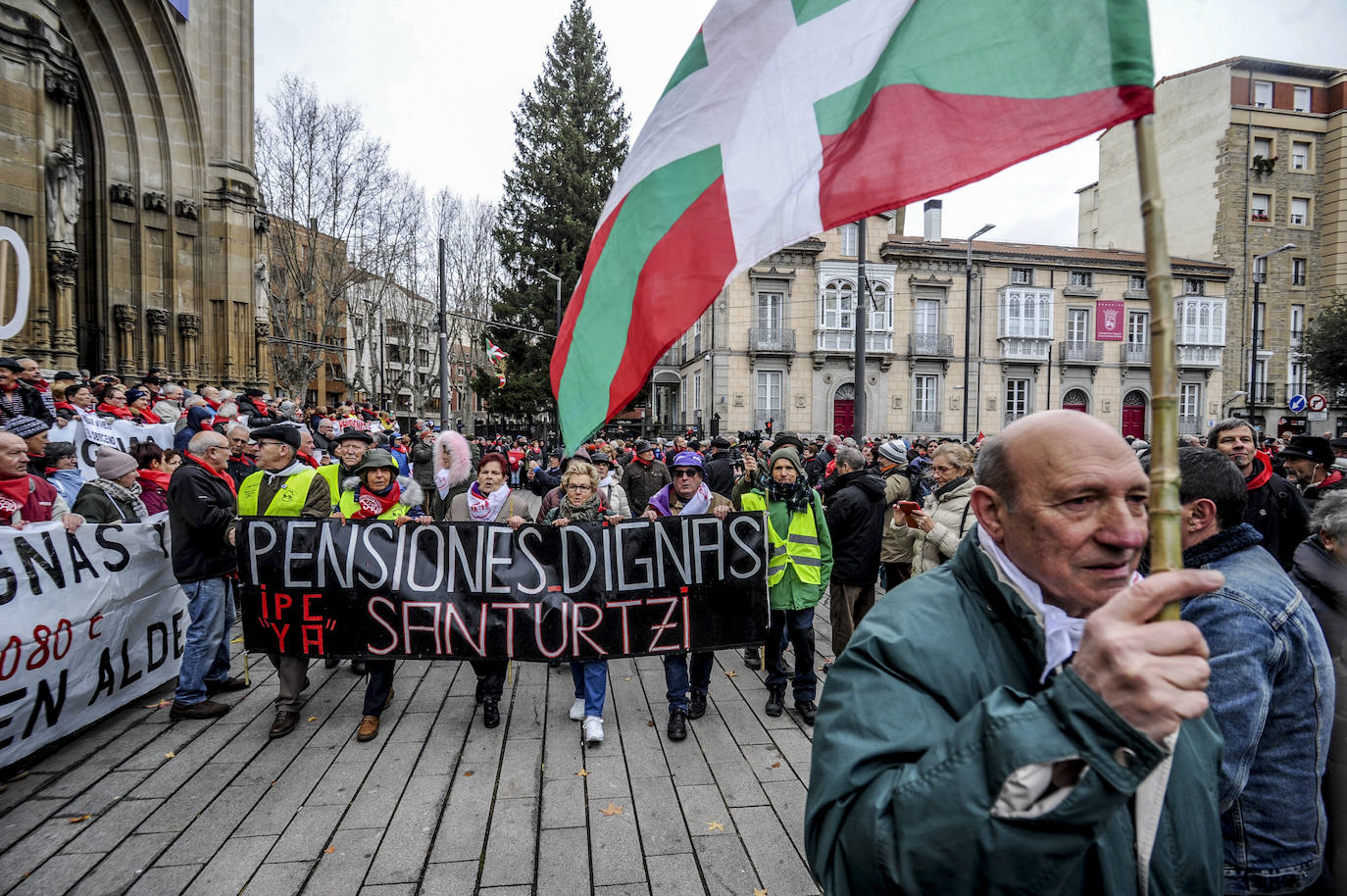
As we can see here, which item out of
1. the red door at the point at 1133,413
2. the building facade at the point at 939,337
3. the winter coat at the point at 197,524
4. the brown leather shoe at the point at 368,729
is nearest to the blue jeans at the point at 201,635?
the winter coat at the point at 197,524

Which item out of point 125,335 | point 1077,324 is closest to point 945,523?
point 125,335

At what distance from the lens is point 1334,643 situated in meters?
2.25

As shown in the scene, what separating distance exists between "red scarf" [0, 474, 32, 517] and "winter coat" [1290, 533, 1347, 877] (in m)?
7.00

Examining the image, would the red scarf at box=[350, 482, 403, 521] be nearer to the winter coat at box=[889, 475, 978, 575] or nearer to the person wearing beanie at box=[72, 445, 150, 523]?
the person wearing beanie at box=[72, 445, 150, 523]

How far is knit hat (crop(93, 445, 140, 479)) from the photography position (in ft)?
18.3

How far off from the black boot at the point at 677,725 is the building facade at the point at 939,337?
3210cm

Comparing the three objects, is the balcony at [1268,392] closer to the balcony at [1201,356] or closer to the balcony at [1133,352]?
the balcony at [1201,356]

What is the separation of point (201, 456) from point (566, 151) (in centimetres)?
3193

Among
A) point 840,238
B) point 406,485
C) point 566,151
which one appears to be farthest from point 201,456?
point 840,238

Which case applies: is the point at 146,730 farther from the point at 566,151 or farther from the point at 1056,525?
the point at 566,151

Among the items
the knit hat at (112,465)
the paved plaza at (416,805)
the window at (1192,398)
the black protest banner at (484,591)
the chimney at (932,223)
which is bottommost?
the paved plaza at (416,805)

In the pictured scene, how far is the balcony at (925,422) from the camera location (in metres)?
38.6

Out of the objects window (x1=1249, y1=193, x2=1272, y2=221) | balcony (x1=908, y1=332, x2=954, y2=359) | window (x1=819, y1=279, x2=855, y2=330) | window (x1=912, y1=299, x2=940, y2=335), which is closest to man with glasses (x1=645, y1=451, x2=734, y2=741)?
window (x1=819, y1=279, x2=855, y2=330)

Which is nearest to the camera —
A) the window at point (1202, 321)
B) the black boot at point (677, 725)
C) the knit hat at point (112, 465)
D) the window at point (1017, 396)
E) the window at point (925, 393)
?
the black boot at point (677, 725)
